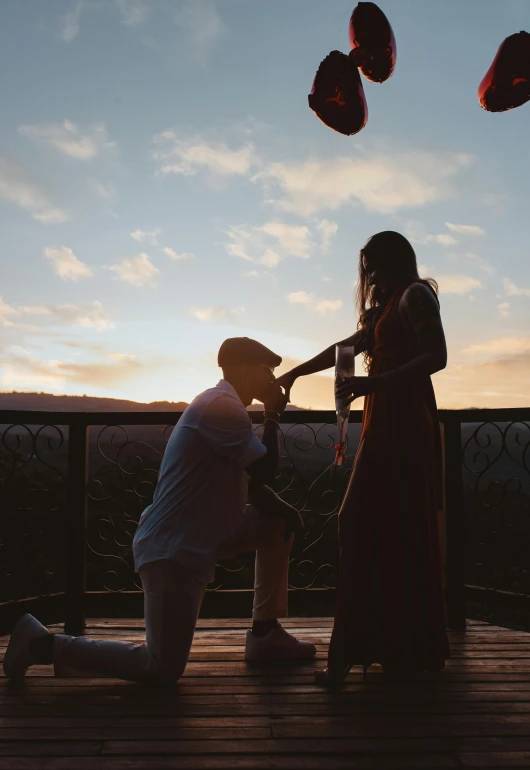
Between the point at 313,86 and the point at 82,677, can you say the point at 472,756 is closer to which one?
the point at 82,677

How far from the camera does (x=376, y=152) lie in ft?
15.4

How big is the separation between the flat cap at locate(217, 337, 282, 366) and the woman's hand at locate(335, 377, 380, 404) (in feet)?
1.24

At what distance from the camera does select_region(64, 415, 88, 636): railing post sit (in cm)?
381

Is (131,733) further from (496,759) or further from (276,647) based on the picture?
(496,759)

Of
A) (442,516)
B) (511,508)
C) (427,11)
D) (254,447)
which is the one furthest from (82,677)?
(427,11)

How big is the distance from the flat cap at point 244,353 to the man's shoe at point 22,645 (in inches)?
55.3

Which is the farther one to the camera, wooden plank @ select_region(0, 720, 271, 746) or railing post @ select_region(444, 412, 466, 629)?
railing post @ select_region(444, 412, 466, 629)

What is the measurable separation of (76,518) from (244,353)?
1.74 meters

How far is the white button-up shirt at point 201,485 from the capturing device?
2582 mm

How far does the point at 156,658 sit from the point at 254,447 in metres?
0.95

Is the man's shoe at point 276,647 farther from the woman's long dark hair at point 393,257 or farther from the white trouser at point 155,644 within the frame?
the woman's long dark hair at point 393,257

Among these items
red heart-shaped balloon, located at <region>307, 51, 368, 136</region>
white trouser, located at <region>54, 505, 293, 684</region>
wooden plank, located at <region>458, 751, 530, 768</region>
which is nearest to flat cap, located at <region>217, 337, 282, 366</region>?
white trouser, located at <region>54, 505, 293, 684</region>

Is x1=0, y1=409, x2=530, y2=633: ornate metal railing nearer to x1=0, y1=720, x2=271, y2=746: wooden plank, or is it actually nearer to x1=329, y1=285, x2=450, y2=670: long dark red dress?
x1=329, y1=285, x2=450, y2=670: long dark red dress

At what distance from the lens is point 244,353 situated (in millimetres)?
2852
